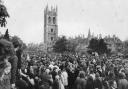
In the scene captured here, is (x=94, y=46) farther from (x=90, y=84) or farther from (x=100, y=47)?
(x=90, y=84)

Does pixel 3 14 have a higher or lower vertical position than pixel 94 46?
lower

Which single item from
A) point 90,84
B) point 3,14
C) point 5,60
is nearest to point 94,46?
point 3,14

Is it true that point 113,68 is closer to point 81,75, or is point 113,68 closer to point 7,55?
point 81,75

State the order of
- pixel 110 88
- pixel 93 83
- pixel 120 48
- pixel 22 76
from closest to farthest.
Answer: pixel 22 76, pixel 93 83, pixel 110 88, pixel 120 48

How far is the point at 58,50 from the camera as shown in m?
100

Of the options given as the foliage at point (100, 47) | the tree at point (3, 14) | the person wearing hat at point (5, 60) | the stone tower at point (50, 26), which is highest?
the stone tower at point (50, 26)

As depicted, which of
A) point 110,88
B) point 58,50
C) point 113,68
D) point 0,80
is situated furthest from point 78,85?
point 58,50

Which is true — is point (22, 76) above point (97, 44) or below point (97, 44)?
below

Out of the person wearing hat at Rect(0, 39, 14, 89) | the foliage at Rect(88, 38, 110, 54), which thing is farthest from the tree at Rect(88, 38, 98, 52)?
the person wearing hat at Rect(0, 39, 14, 89)

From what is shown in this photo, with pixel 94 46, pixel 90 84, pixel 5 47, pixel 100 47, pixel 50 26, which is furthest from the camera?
pixel 50 26

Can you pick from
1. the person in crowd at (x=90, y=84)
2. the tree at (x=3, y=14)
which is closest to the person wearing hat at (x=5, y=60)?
the person in crowd at (x=90, y=84)

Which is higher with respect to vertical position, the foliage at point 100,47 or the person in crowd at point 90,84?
the foliage at point 100,47

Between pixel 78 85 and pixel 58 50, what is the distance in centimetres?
8873

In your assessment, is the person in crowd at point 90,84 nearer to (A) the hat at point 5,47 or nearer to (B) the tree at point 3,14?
(B) the tree at point 3,14
